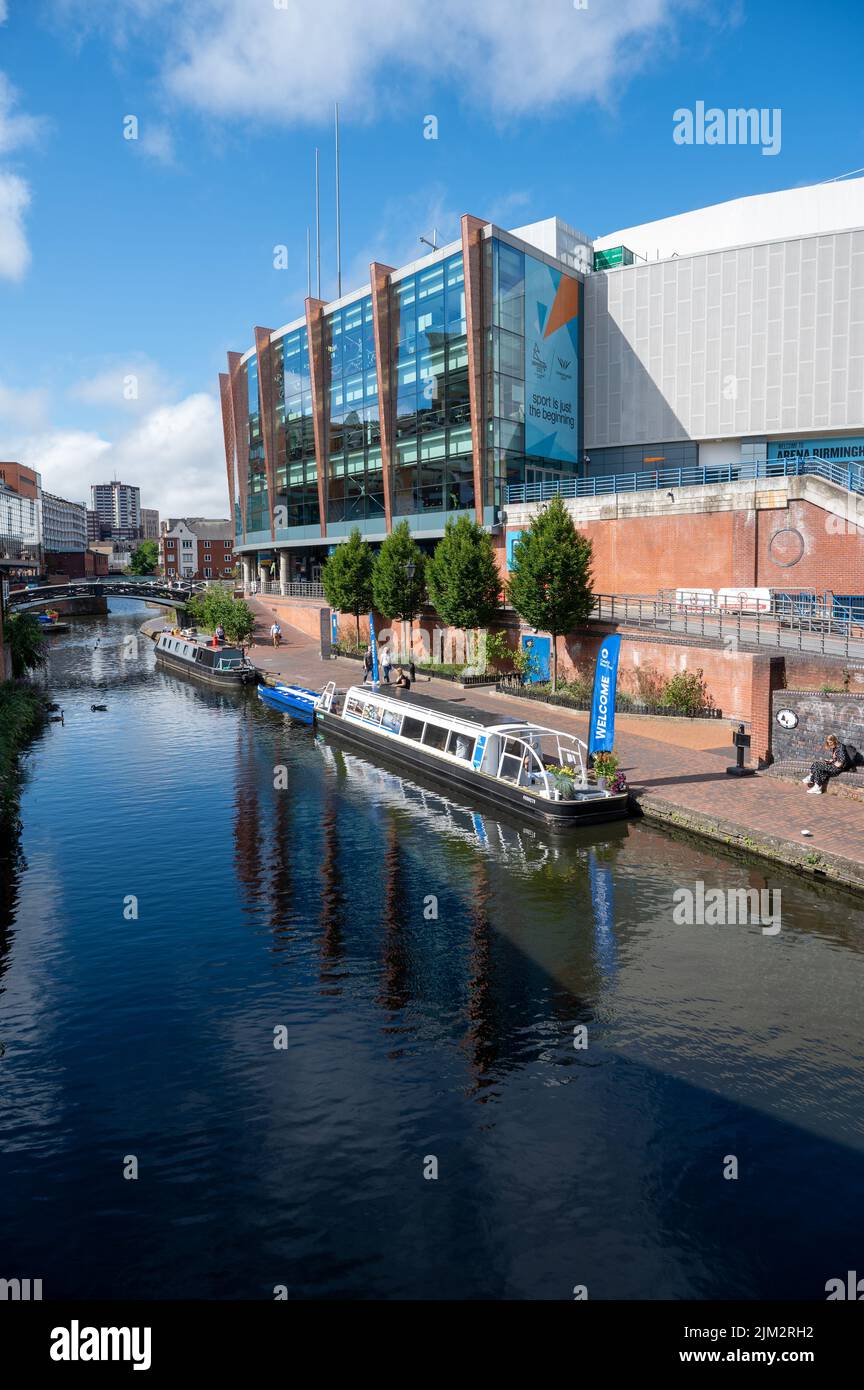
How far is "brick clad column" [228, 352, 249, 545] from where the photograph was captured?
249ft

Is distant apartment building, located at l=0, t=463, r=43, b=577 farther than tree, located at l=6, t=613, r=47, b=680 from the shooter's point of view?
Yes

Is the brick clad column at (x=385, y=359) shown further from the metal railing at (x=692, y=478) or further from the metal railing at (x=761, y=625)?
the metal railing at (x=761, y=625)

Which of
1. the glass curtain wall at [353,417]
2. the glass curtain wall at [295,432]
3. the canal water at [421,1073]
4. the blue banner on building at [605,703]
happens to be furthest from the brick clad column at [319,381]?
the canal water at [421,1073]

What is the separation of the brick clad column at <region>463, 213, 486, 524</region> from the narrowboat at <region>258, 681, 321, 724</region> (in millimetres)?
14897

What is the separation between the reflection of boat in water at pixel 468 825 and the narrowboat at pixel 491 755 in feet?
1.62

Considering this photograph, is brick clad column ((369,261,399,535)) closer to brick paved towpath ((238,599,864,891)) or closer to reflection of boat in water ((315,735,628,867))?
brick paved towpath ((238,599,864,891))

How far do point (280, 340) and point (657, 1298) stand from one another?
68.3 metres

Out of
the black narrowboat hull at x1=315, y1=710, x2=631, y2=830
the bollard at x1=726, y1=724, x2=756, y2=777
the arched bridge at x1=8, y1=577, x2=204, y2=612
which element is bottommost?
the black narrowboat hull at x1=315, y1=710, x2=631, y2=830

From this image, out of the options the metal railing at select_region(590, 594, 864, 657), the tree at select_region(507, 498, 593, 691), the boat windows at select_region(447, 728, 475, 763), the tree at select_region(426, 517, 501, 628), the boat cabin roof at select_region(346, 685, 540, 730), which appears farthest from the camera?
the tree at select_region(426, 517, 501, 628)

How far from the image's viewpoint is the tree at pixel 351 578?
49.8 meters

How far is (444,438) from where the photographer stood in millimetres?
49250

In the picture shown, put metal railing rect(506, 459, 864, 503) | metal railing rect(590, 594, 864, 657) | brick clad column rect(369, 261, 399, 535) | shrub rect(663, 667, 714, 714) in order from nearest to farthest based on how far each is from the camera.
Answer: metal railing rect(590, 594, 864, 657), shrub rect(663, 667, 714, 714), metal railing rect(506, 459, 864, 503), brick clad column rect(369, 261, 399, 535)

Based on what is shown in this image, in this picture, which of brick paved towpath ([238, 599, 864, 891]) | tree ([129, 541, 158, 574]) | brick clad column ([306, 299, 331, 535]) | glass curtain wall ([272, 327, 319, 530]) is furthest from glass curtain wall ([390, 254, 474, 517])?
tree ([129, 541, 158, 574])
